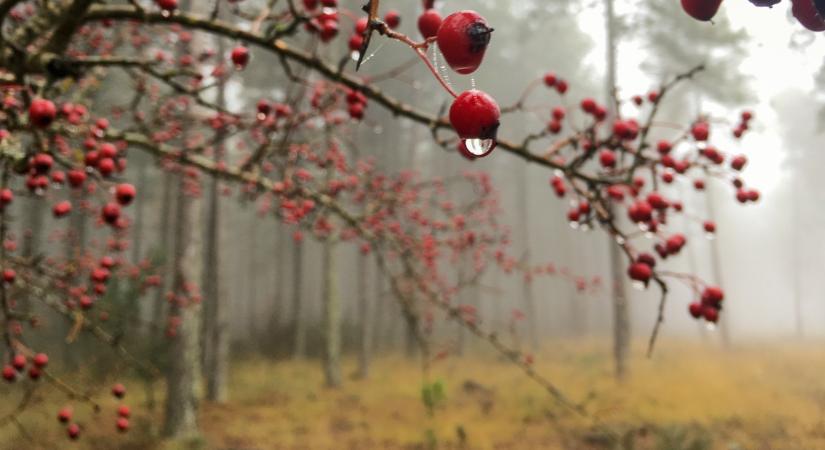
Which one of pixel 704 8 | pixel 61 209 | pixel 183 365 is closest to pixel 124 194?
pixel 61 209

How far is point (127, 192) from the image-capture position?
1537 millimetres

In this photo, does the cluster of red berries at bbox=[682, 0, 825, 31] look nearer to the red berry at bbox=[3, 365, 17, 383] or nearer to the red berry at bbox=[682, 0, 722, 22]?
the red berry at bbox=[682, 0, 722, 22]

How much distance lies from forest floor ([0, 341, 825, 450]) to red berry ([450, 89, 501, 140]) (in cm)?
603

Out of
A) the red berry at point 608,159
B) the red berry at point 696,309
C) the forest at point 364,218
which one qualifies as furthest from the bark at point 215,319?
the red berry at point 696,309

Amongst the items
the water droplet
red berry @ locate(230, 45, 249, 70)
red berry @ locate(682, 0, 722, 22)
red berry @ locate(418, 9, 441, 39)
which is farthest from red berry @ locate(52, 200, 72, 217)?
red berry @ locate(682, 0, 722, 22)

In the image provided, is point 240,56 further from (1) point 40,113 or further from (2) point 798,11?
(2) point 798,11

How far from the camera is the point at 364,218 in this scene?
3.34 meters

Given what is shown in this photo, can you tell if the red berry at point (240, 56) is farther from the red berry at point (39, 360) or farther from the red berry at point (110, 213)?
the red berry at point (39, 360)

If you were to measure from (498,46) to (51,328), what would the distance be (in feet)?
63.6

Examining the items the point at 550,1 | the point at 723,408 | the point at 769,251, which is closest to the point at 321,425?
the point at 723,408

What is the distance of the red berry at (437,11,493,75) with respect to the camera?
615mm

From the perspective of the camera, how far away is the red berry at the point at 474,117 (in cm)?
68

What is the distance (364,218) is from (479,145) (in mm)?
2648

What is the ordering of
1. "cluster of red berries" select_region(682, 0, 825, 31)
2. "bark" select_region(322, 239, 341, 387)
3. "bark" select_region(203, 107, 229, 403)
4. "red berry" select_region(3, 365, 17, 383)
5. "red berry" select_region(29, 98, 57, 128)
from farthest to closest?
"bark" select_region(322, 239, 341, 387) < "bark" select_region(203, 107, 229, 403) < "red berry" select_region(3, 365, 17, 383) < "red berry" select_region(29, 98, 57, 128) < "cluster of red berries" select_region(682, 0, 825, 31)
